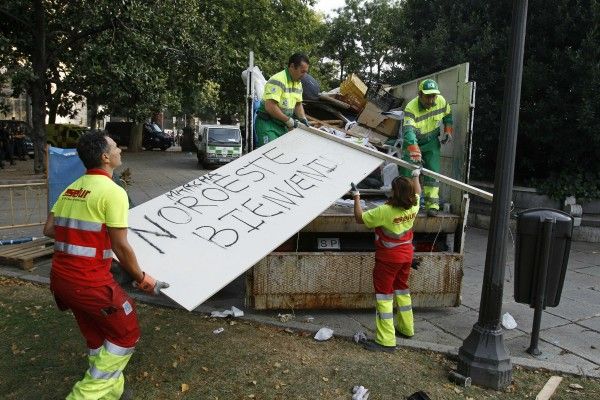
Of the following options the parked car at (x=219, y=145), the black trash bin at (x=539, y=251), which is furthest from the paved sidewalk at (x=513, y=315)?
the parked car at (x=219, y=145)

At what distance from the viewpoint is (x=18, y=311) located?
15.7 feet

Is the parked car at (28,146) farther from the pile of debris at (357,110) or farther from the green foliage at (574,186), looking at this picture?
the green foliage at (574,186)

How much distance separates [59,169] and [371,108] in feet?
14.1

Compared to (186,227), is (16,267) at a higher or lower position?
lower

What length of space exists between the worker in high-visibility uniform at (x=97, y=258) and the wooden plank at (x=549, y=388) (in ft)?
9.31

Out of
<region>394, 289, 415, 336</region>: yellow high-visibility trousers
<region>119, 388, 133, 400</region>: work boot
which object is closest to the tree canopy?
<region>394, 289, 415, 336</region>: yellow high-visibility trousers

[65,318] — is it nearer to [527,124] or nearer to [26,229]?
[26,229]

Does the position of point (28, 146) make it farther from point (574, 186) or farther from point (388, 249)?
point (388, 249)

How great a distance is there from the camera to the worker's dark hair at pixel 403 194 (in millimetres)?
3953

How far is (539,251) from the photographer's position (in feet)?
13.3

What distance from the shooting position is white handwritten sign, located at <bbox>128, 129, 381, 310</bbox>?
11.0 ft

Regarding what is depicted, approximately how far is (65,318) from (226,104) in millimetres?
22385

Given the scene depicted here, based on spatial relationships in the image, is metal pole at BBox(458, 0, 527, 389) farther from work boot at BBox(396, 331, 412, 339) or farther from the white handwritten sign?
the white handwritten sign

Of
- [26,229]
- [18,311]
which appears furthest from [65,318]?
[26,229]
